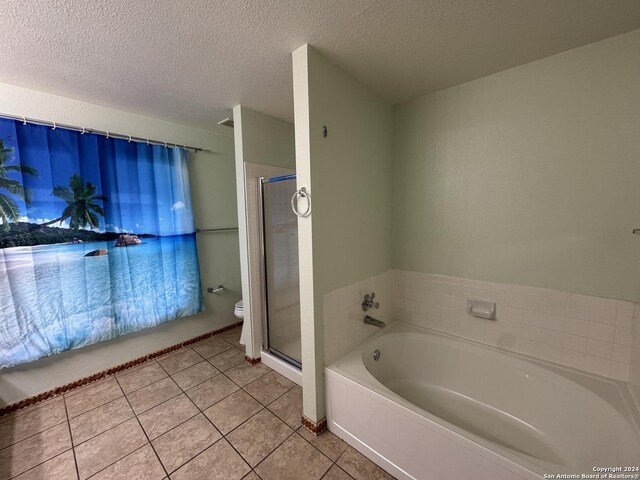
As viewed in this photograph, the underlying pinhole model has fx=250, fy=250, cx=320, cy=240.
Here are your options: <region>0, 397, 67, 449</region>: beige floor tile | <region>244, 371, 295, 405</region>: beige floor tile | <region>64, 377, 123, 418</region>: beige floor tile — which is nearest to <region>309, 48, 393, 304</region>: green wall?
<region>244, 371, 295, 405</region>: beige floor tile

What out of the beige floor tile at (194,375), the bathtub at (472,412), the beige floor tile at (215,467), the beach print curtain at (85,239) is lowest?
the beige floor tile at (215,467)

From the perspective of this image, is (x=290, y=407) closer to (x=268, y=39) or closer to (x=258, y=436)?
(x=258, y=436)

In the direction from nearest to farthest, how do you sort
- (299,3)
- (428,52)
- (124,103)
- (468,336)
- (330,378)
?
(299,3) < (428,52) < (330,378) < (468,336) < (124,103)

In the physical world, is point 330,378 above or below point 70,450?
above

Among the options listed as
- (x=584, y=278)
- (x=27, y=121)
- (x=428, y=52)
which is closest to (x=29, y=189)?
(x=27, y=121)

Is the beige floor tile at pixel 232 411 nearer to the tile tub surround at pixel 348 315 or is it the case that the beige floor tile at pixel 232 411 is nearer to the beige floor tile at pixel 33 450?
the tile tub surround at pixel 348 315

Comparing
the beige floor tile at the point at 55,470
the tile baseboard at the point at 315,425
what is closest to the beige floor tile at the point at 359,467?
the tile baseboard at the point at 315,425

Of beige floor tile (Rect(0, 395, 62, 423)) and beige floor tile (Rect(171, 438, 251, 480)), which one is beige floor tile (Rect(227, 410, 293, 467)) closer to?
beige floor tile (Rect(171, 438, 251, 480))

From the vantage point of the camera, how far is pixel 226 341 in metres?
2.75

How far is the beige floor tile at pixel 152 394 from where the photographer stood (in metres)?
1.83

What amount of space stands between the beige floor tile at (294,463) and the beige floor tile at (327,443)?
3 cm

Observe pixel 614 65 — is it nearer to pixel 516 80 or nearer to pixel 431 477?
pixel 516 80

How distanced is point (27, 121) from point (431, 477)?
324 centimetres

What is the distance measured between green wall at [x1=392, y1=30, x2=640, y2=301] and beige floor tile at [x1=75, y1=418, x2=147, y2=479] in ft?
7.27
